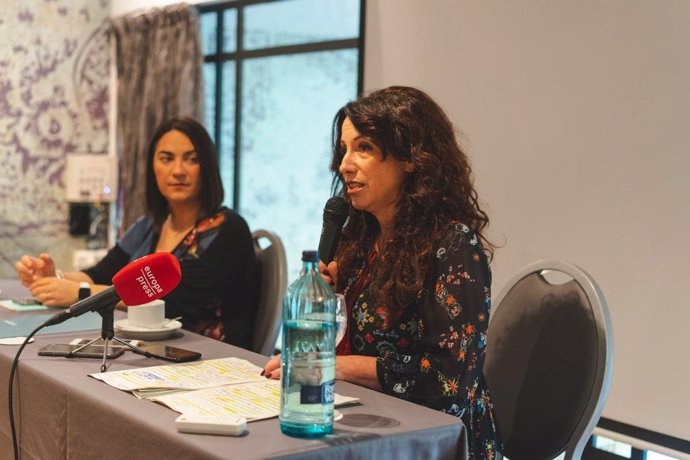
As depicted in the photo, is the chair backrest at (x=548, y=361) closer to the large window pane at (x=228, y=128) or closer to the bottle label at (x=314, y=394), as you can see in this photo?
the bottle label at (x=314, y=394)

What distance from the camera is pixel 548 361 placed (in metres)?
2.02

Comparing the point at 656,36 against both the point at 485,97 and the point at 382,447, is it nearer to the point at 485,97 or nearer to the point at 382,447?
the point at 485,97

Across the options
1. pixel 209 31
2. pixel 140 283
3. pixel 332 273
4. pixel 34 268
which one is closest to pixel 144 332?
pixel 140 283

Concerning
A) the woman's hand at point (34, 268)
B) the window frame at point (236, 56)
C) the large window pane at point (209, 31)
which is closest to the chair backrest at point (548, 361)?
the woman's hand at point (34, 268)

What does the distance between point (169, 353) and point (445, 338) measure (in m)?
0.60

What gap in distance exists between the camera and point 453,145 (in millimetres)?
1957

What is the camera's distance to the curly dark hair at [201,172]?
113 inches

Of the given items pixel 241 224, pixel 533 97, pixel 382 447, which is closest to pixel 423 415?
pixel 382 447

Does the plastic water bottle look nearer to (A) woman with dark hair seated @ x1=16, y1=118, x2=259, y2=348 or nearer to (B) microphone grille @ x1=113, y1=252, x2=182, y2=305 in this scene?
(B) microphone grille @ x1=113, y1=252, x2=182, y2=305

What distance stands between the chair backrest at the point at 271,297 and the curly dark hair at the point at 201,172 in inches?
9.4

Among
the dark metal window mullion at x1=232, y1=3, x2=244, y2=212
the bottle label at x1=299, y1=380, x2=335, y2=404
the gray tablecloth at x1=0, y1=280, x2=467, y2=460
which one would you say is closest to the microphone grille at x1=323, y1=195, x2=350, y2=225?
the gray tablecloth at x1=0, y1=280, x2=467, y2=460

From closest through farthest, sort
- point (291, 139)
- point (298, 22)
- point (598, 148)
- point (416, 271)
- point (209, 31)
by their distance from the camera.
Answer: point (416, 271)
point (598, 148)
point (298, 22)
point (291, 139)
point (209, 31)

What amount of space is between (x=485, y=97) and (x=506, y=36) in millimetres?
247

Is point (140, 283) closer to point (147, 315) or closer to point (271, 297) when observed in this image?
point (147, 315)
